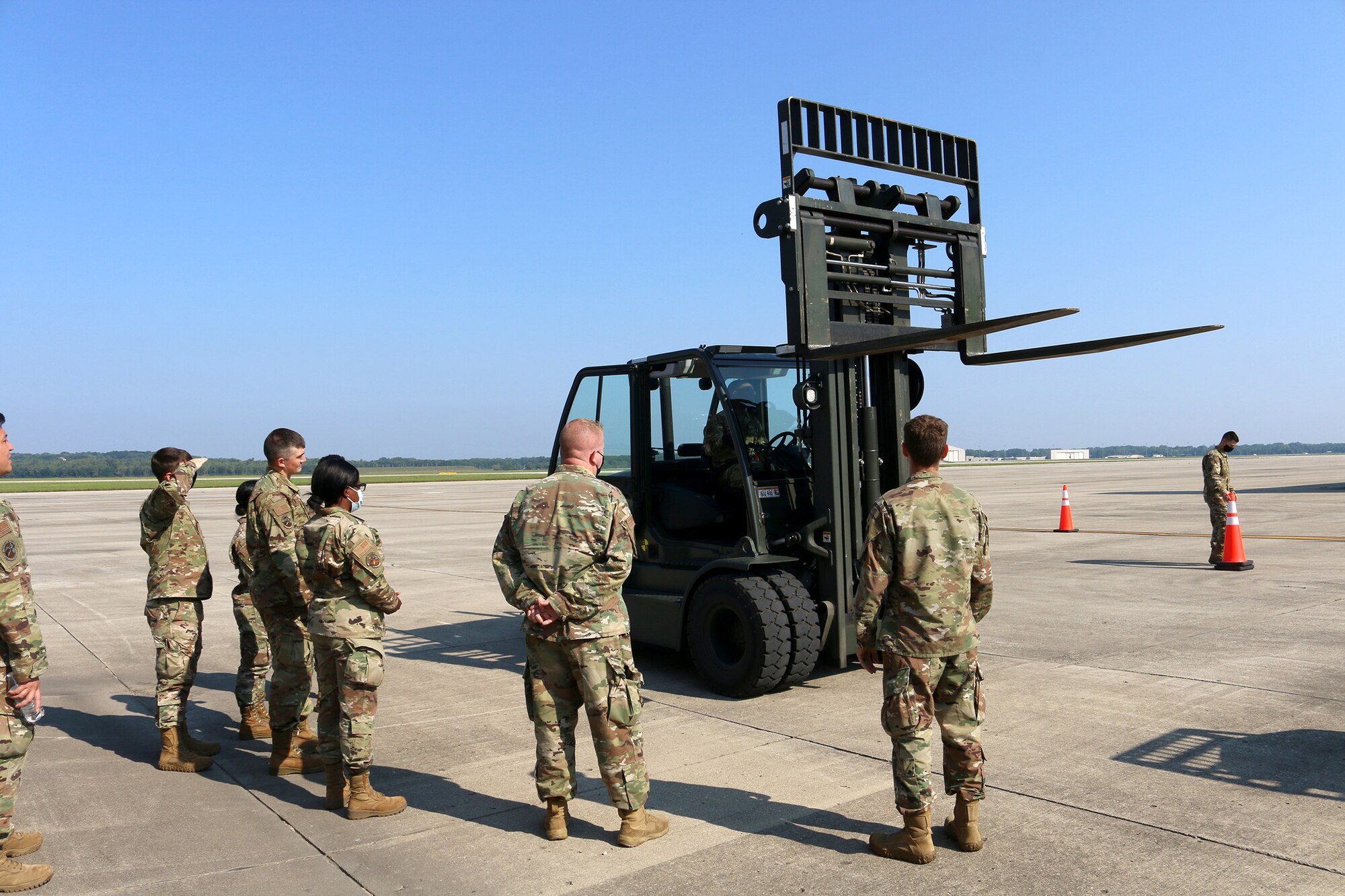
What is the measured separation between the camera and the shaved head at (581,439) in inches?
159

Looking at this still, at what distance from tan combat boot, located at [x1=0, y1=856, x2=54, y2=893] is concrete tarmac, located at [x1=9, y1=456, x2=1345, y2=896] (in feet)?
0.19

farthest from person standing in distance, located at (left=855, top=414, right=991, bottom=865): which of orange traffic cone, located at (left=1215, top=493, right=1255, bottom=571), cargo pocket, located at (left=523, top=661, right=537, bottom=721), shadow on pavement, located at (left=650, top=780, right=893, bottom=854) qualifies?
orange traffic cone, located at (left=1215, top=493, right=1255, bottom=571)

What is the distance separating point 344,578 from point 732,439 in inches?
126

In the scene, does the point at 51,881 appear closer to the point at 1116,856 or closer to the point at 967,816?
the point at 967,816

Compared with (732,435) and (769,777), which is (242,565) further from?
(769,777)

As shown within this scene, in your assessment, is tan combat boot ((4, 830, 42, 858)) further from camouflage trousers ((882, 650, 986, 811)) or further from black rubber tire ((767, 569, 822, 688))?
black rubber tire ((767, 569, 822, 688))

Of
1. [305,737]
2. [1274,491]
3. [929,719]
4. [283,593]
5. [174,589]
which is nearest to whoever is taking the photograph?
[929,719]

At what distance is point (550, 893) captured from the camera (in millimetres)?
3506

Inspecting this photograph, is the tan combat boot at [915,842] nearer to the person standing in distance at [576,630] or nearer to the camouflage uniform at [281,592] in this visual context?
the person standing in distance at [576,630]

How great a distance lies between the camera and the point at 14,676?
144 inches

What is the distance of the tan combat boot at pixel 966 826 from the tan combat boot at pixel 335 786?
2.71 metres

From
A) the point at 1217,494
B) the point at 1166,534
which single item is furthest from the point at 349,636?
the point at 1166,534

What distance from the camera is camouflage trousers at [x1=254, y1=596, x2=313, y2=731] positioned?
506 cm

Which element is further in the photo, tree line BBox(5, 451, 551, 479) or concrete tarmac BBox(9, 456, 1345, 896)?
tree line BBox(5, 451, 551, 479)
